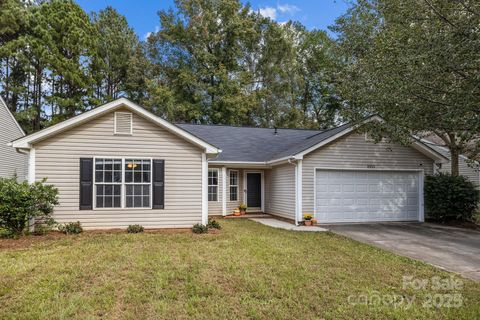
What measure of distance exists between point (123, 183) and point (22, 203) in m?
2.40

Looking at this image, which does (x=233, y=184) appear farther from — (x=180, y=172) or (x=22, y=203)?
(x=22, y=203)

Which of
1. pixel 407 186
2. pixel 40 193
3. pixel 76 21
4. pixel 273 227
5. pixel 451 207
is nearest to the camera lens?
pixel 40 193

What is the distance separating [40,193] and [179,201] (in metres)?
3.56

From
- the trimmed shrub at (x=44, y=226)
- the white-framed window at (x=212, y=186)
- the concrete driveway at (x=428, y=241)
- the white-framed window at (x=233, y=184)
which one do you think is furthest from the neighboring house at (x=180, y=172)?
the concrete driveway at (x=428, y=241)

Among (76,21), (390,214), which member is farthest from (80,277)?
(76,21)

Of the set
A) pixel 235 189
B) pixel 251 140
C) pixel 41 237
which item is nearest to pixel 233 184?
pixel 235 189

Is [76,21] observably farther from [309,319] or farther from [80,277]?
[309,319]

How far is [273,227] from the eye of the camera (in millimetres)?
10531

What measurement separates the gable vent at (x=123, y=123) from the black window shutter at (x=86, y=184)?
121 cm

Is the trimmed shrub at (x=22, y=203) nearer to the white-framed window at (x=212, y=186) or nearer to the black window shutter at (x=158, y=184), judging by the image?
the black window shutter at (x=158, y=184)

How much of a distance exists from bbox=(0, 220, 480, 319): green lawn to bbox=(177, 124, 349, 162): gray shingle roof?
6.51 metres

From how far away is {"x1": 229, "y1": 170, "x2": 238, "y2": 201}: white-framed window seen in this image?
14.2 m

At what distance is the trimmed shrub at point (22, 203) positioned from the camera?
25.1 feet

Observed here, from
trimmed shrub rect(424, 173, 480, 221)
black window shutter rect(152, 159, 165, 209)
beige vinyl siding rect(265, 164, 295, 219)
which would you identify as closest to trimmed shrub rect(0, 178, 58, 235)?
black window shutter rect(152, 159, 165, 209)
